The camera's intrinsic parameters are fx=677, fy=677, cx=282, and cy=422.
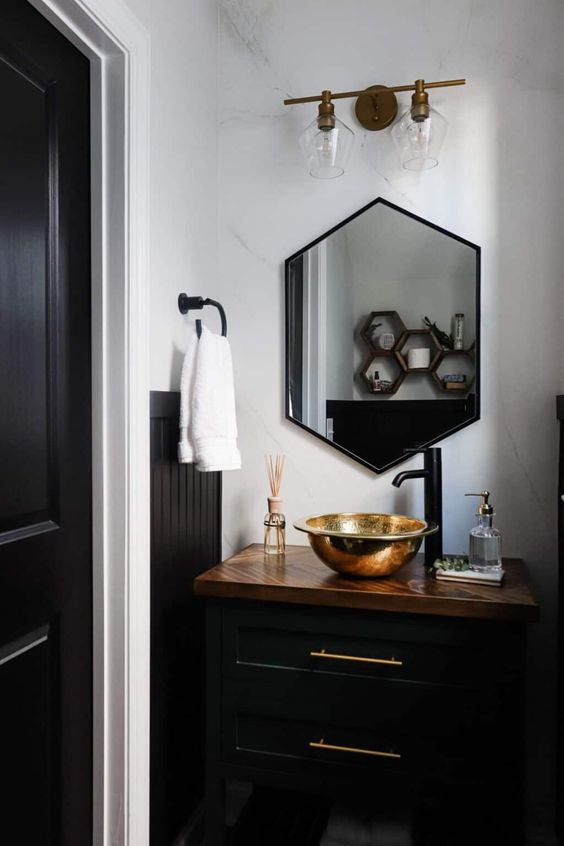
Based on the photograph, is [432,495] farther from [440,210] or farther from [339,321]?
[440,210]

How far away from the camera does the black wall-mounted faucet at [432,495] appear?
1.73m

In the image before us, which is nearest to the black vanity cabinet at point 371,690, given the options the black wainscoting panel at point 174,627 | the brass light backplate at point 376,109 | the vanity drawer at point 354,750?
the vanity drawer at point 354,750

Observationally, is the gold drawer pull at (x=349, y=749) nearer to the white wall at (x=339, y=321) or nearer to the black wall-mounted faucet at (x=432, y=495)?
the black wall-mounted faucet at (x=432, y=495)

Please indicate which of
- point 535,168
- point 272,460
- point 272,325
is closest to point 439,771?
point 272,460

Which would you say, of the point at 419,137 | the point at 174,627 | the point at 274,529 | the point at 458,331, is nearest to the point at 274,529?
the point at 274,529

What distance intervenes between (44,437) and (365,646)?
84 cm

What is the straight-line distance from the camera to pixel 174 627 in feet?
5.60

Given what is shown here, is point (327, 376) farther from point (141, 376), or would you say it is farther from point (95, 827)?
point (95, 827)

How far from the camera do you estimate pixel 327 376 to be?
78.6 inches

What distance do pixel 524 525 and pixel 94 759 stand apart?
1.23 m

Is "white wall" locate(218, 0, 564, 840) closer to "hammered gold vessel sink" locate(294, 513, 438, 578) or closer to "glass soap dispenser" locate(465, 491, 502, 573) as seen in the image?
"glass soap dispenser" locate(465, 491, 502, 573)

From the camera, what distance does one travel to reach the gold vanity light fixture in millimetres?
1771

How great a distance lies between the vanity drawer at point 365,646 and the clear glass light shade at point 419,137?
3.91 feet

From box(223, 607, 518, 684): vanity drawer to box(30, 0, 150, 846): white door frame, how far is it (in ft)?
0.92
